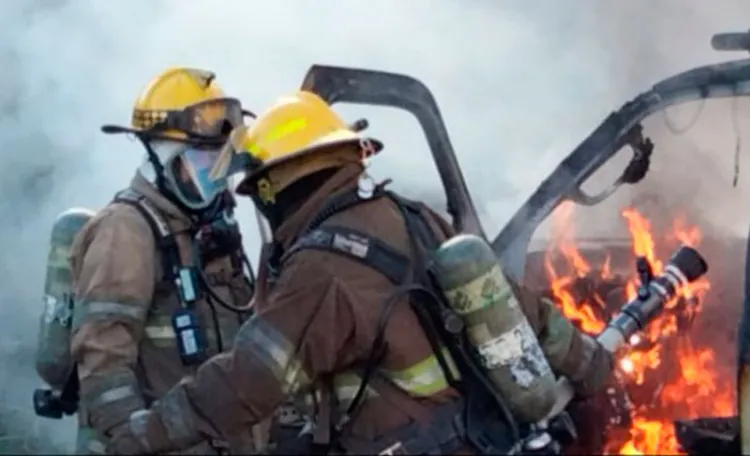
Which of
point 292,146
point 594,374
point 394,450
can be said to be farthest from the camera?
point 594,374

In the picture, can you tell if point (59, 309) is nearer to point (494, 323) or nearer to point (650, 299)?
point (494, 323)

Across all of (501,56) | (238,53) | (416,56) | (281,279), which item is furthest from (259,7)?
(281,279)

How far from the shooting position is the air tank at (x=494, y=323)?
430cm

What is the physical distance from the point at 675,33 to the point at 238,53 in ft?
15.2

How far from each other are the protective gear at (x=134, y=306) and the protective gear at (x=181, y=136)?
8 centimetres

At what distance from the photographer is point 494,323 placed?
4.37 meters

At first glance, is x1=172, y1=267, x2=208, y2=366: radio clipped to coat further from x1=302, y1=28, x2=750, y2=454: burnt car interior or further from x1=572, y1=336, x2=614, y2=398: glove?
x1=302, y1=28, x2=750, y2=454: burnt car interior

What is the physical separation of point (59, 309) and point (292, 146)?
165cm

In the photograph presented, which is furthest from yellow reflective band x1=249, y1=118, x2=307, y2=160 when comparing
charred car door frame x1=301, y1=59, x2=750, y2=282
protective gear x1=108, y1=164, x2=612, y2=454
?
charred car door frame x1=301, y1=59, x2=750, y2=282

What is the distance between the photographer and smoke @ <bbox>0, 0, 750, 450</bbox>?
1152cm

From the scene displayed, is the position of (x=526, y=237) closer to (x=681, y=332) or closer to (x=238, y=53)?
(x=681, y=332)

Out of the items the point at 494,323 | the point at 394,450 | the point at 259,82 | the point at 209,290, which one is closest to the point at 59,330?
the point at 209,290

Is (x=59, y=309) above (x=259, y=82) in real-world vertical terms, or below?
below

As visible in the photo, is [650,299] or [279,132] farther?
[650,299]
